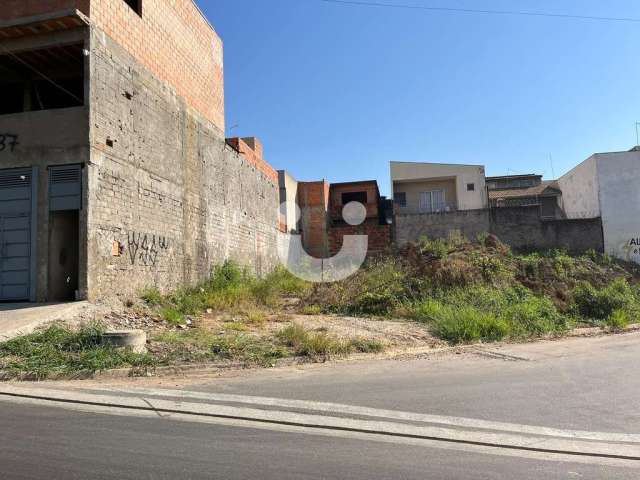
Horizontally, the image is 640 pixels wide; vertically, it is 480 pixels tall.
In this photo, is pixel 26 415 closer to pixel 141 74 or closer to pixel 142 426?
pixel 142 426

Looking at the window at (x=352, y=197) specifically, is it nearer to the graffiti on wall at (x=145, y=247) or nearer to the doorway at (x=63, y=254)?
the graffiti on wall at (x=145, y=247)

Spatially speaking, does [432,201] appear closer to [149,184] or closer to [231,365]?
[149,184]

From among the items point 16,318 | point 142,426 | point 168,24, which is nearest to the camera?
point 142,426

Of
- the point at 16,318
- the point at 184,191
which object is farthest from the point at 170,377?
the point at 184,191

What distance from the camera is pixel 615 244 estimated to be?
27.7 meters

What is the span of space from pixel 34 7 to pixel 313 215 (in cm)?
2725

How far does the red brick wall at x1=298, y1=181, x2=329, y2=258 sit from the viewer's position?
3803cm

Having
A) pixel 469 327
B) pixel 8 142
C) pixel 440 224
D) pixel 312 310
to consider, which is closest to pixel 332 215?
pixel 440 224

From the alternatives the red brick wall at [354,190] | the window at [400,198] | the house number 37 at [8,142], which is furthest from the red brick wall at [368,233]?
the house number 37 at [8,142]

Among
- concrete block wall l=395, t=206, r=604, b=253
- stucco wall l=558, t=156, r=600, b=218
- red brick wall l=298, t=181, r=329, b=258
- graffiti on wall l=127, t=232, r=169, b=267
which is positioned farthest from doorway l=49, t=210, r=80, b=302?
stucco wall l=558, t=156, r=600, b=218

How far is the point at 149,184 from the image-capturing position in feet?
48.1

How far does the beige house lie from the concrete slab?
29.0 metres

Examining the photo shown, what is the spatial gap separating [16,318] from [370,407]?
8375mm

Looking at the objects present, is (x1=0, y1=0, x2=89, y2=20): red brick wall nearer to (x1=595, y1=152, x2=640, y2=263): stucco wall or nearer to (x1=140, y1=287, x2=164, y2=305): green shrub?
(x1=140, y1=287, x2=164, y2=305): green shrub
